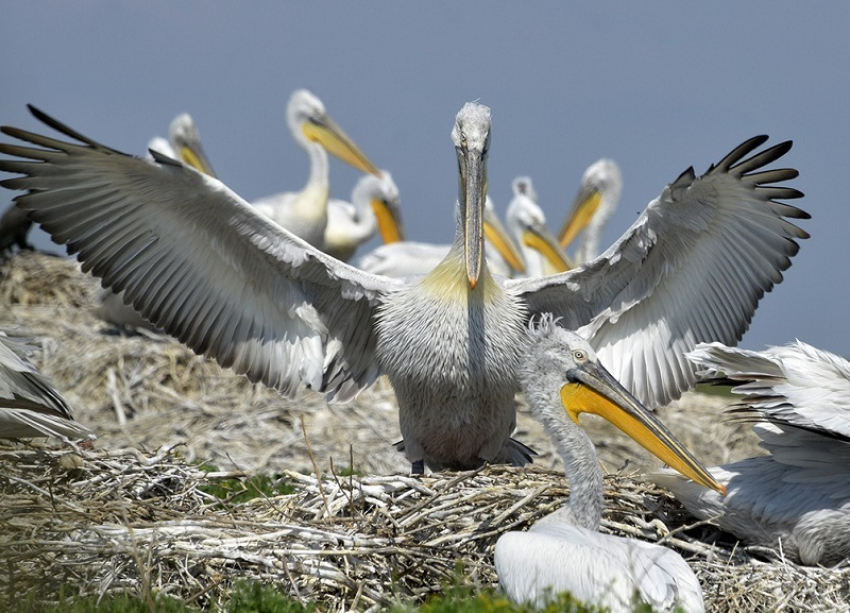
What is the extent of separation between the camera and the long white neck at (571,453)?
4.34 meters

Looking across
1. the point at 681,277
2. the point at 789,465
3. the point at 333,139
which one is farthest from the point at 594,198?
the point at 789,465

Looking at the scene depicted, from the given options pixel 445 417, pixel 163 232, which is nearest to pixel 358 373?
pixel 445 417

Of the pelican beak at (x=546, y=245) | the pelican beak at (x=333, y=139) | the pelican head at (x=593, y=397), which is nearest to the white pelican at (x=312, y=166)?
the pelican beak at (x=333, y=139)

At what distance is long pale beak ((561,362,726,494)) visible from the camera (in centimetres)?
452

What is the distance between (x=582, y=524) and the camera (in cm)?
432

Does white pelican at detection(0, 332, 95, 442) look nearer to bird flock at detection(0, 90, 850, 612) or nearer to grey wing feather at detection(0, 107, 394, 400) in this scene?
bird flock at detection(0, 90, 850, 612)

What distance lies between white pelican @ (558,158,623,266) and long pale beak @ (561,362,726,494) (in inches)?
369

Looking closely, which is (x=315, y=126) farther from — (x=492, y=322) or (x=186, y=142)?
(x=492, y=322)

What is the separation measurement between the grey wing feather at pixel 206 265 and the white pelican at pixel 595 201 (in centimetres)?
819

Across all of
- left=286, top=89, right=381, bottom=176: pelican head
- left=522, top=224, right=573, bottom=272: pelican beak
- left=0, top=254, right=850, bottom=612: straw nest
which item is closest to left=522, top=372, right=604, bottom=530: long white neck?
left=0, top=254, right=850, bottom=612: straw nest

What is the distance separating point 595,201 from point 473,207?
30.9 ft

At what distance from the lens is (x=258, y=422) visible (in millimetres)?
8805

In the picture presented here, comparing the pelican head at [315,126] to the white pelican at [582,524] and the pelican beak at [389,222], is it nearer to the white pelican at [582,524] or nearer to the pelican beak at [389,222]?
the pelican beak at [389,222]

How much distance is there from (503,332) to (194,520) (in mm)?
1701
